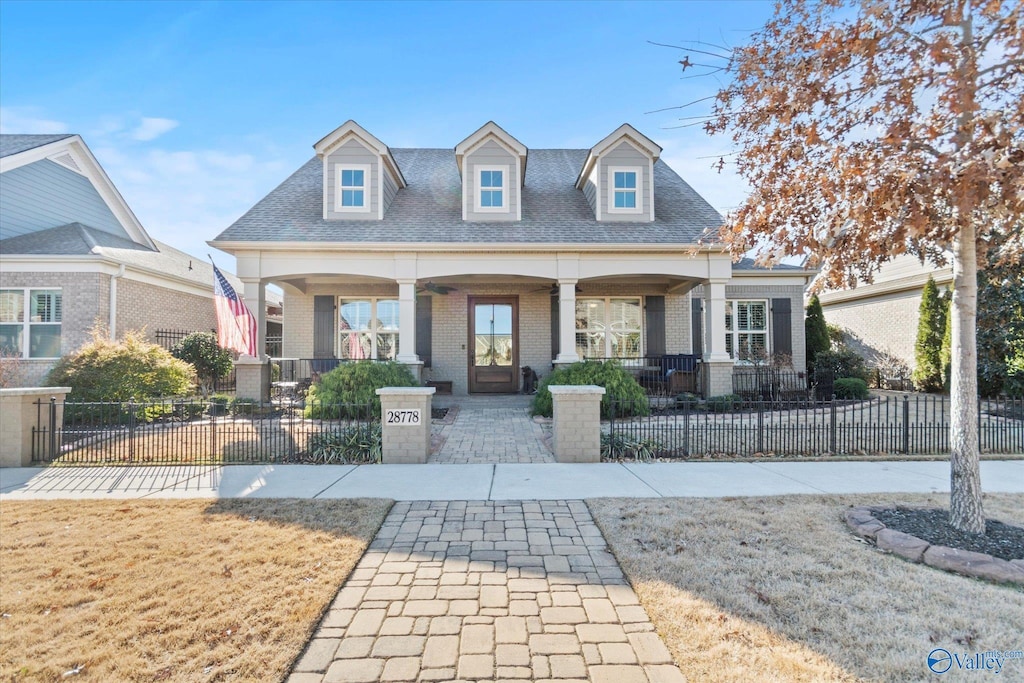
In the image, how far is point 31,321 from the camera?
41.4 ft

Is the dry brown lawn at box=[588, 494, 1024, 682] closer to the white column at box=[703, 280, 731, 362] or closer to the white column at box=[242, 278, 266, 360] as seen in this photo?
the white column at box=[703, 280, 731, 362]

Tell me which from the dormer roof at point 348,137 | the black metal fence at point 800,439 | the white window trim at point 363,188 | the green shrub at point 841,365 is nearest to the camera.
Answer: the black metal fence at point 800,439

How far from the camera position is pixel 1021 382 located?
37.8 ft

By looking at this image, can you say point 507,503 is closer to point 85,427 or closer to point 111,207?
point 85,427

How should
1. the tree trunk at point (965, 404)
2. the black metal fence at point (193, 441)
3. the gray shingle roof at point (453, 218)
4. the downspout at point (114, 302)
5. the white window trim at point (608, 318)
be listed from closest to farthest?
the tree trunk at point (965, 404)
the black metal fence at point (193, 441)
the gray shingle roof at point (453, 218)
the downspout at point (114, 302)
the white window trim at point (608, 318)

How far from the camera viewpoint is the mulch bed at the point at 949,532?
3685mm

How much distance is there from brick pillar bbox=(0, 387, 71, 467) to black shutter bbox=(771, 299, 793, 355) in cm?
1710

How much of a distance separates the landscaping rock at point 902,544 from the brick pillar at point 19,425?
1012 cm

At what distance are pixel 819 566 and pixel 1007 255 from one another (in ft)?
14.7

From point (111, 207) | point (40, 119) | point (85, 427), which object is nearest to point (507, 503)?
point (85, 427)

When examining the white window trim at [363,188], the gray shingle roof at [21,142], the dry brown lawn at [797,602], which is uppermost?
the gray shingle roof at [21,142]

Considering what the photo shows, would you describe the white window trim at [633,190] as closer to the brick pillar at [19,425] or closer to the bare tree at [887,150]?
the bare tree at [887,150]

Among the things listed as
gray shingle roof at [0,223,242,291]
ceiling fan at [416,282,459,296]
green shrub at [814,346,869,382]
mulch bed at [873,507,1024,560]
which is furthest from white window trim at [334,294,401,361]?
green shrub at [814,346,869,382]

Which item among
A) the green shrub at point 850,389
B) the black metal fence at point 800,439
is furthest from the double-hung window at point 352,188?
the green shrub at point 850,389
